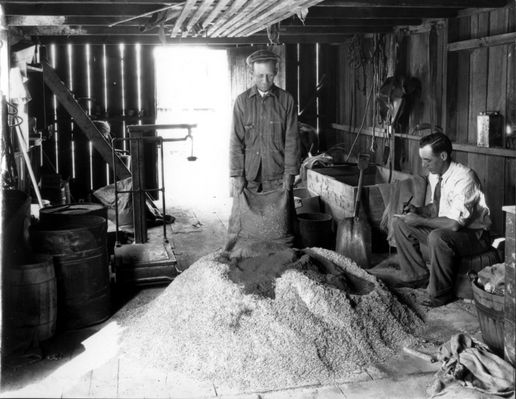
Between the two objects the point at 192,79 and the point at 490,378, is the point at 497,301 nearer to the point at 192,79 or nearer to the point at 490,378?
the point at 490,378

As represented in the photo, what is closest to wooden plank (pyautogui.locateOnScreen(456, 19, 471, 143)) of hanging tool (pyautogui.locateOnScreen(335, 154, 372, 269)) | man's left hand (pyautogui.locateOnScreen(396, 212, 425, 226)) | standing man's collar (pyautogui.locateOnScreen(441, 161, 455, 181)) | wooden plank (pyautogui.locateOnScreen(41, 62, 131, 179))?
hanging tool (pyautogui.locateOnScreen(335, 154, 372, 269))

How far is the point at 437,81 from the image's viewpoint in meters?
7.92

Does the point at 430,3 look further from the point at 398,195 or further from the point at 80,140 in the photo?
the point at 80,140

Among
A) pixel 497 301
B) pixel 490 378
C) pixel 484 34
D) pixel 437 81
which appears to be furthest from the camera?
pixel 437 81

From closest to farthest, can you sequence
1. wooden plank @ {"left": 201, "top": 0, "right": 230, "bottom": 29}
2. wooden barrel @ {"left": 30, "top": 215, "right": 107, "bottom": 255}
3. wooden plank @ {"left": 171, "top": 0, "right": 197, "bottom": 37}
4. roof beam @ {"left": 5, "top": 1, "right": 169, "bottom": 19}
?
wooden barrel @ {"left": 30, "top": 215, "right": 107, "bottom": 255} < wooden plank @ {"left": 201, "top": 0, "right": 230, "bottom": 29} < wooden plank @ {"left": 171, "top": 0, "right": 197, "bottom": 37} < roof beam @ {"left": 5, "top": 1, "right": 169, "bottom": 19}

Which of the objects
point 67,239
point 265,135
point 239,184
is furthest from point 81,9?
point 67,239

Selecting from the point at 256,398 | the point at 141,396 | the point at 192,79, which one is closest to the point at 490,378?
the point at 256,398

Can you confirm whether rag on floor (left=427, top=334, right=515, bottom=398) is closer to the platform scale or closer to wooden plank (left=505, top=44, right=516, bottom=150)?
wooden plank (left=505, top=44, right=516, bottom=150)

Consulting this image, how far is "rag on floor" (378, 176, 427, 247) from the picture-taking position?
681cm

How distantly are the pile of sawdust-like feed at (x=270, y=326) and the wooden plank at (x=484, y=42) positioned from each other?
294 cm

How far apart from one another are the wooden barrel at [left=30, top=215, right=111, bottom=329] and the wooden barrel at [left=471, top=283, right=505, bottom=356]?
315 cm

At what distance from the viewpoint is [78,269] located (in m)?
A: 5.38

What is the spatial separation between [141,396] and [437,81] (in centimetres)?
558

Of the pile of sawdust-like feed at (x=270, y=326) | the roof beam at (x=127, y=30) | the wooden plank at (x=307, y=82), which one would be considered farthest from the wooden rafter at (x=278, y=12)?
the wooden plank at (x=307, y=82)
